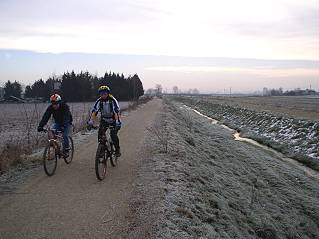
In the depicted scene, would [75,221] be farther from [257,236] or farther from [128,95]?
[128,95]

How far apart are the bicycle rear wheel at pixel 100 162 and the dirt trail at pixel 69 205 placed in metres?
0.19

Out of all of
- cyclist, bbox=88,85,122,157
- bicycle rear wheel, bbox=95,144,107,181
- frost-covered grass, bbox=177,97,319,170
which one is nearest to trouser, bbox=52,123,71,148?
cyclist, bbox=88,85,122,157

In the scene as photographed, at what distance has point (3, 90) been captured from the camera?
11519 centimetres

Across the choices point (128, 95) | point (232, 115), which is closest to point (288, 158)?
point (232, 115)

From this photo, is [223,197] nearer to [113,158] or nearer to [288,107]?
[113,158]

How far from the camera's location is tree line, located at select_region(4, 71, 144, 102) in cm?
9619

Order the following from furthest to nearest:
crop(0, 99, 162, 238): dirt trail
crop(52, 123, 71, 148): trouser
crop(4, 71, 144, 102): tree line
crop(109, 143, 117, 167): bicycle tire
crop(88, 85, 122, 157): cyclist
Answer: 1. crop(4, 71, 144, 102): tree line
2. crop(109, 143, 117, 167): bicycle tire
3. crop(52, 123, 71, 148): trouser
4. crop(88, 85, 122, 157): cyclist
5. crop(0, 99, 162, 238): dirt trail

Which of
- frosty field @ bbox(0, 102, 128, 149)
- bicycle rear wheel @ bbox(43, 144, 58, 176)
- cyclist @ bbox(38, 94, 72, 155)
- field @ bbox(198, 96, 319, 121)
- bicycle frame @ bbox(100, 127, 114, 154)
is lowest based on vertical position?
field @ bbox(198, 96, 319, 121)

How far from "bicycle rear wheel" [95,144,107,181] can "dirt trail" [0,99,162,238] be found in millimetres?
187

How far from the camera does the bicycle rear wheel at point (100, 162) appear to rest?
33.3 ft

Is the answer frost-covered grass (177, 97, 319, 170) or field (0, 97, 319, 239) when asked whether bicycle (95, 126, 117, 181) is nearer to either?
field (0, 97, 319, 239)

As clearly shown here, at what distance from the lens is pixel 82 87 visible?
96.9 metres

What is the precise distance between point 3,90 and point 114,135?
11260 centimetres

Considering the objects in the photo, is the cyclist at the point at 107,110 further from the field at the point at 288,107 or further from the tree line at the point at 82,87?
the tree line at the point at 82,87
